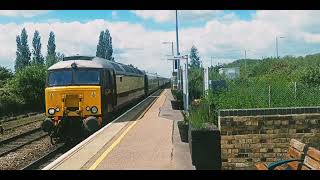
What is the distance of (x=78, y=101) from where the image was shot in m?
16.8

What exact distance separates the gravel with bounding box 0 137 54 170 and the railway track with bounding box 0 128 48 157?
22 cm

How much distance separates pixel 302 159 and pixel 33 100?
120 feet

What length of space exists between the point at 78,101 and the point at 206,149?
913 cm

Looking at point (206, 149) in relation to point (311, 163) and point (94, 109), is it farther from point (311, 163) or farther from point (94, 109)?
point (94, 109)

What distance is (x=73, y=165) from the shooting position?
934 centimetres

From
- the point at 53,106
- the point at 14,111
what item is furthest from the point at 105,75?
the point at 14,111

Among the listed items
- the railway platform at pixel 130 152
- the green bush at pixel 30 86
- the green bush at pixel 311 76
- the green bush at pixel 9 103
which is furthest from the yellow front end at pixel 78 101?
the green bush at pixel 30 86

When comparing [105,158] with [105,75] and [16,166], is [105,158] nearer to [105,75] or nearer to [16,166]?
[16,166]

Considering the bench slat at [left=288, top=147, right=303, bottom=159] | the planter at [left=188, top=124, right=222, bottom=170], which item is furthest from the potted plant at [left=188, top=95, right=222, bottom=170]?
the bench slat at [left=288, top=147, right=303, bottom=159]

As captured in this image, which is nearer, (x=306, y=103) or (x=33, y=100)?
(x=306, y=103)

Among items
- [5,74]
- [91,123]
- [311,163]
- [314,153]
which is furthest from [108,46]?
[314,153]
